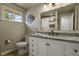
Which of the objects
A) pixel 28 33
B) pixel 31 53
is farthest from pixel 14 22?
pixel 31 53

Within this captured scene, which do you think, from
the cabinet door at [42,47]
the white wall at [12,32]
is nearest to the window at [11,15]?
the white wall at [12,32]

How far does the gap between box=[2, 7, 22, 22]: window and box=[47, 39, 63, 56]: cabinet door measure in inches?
51.7

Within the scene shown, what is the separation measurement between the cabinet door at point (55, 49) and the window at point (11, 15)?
131 centimetres

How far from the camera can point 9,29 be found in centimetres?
243

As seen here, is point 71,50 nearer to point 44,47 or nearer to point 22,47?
point 44,47

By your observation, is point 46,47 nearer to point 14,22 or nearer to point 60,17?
point 60,17

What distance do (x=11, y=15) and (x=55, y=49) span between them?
1684 mm

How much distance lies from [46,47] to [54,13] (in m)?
0.96

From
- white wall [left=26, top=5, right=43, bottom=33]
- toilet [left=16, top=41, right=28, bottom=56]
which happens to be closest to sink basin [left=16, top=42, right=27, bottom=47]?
toilet [left=16, top=41, right=28, bottom=56]

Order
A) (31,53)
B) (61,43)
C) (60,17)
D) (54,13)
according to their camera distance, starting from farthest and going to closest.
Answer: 1. (31,53)
2. (54,13)
3. (60,17)
4. (61,43)

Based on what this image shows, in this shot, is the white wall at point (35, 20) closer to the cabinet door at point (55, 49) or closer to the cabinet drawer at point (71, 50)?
the cabinet door at point (55, 49)

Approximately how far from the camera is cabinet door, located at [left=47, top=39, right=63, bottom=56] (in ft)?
4.81

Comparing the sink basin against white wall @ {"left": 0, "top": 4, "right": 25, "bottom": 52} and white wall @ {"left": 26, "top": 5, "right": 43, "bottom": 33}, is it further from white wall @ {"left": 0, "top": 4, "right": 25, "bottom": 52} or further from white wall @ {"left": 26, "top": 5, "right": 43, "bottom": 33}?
white wall @ {"left": 26, "top": 5, "right": 43, "bottom": 33}

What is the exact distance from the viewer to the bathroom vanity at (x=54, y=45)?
128 cm
